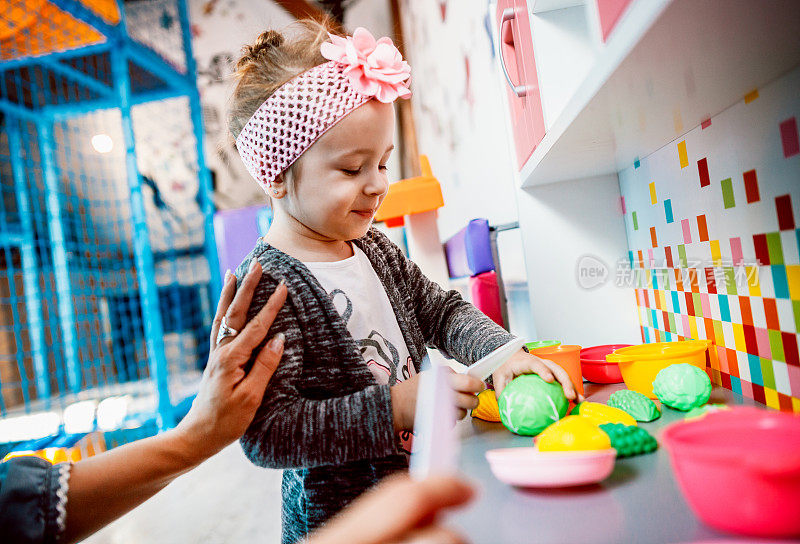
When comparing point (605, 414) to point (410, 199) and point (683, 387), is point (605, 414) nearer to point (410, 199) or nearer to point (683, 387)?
point (683, 387)

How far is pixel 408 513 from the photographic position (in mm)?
308

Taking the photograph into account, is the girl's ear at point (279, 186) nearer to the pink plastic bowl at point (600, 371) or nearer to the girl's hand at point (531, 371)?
the girl's hand at point (531, 371)

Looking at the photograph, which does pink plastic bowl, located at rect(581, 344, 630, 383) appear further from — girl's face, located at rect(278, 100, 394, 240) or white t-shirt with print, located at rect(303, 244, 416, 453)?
girl's face, located at rect(278, 100, 394, 240)

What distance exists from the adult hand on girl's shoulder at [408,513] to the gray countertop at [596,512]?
0.31 ft

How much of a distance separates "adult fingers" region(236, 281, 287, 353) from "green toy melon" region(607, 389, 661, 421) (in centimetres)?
45

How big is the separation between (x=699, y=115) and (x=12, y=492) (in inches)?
36.5

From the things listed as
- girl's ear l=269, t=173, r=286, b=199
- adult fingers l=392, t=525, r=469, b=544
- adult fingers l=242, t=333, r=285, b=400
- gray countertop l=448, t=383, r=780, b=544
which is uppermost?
girl's ear l=269, t=173, r=286, b=199

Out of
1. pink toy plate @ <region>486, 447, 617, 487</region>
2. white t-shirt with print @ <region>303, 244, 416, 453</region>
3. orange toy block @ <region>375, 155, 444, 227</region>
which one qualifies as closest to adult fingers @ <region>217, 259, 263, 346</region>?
white t-shirt with print @ <region>303, 244, 416, 453</region>

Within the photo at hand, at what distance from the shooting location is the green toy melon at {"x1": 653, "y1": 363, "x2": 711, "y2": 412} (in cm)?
67

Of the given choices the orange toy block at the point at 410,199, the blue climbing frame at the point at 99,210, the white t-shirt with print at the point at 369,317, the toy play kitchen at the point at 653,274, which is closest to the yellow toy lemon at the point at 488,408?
the toy play kitchen at the point at 653,274

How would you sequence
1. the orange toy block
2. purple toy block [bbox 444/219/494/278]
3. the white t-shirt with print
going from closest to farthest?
the white t-shirt with print < purple toy block [bbox 444/219/494/278] < the orange toy block

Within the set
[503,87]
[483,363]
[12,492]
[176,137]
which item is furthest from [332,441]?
[176,137]

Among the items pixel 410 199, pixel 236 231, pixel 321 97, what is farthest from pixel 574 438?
pixel 236 231

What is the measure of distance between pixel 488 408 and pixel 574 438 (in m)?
0.24
